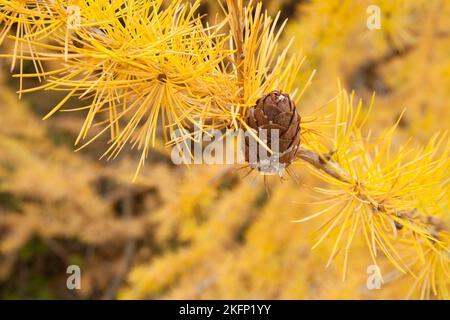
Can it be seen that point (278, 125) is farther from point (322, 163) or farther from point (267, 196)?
point (267, 196)

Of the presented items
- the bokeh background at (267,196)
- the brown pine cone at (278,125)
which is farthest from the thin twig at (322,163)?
the bokeh background at (267,196)

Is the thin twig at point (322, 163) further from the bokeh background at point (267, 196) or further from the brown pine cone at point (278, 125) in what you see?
the bokeh background at point (267, 196)

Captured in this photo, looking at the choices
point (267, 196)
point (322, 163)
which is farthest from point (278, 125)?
point (267, 196)

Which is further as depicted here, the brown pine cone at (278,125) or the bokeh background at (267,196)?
the bokeh background at (267,196)

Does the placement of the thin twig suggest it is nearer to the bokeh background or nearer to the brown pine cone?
the brown pine cone

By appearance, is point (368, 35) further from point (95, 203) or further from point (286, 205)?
point (95, 203)

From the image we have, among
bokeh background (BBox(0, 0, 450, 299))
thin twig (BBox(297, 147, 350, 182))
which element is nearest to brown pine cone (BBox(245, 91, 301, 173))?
thin twig (BBox(297, 147, 350, 182))

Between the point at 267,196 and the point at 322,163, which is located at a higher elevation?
the point at 267,196

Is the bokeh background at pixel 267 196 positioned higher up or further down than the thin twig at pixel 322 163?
higher up
